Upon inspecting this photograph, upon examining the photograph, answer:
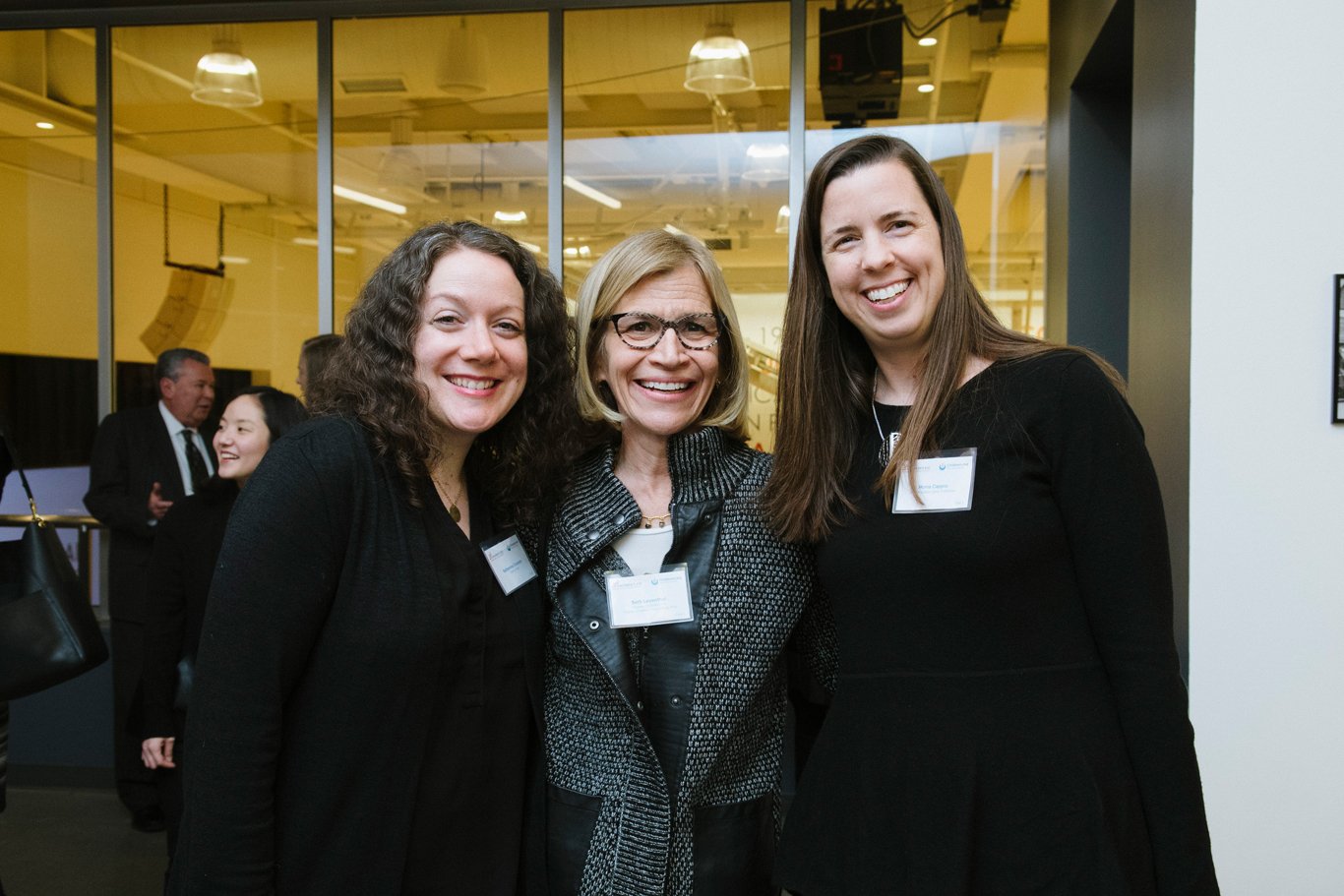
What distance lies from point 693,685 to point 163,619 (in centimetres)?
187

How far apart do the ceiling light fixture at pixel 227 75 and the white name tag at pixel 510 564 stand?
4.80m

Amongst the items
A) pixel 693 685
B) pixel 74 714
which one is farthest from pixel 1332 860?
pixel 74 714

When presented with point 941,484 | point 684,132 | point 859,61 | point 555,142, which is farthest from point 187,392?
point 941,484

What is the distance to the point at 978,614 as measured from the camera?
147 centimetres

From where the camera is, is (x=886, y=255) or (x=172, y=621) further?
(x=172, y=621)

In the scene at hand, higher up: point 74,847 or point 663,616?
point 663,616

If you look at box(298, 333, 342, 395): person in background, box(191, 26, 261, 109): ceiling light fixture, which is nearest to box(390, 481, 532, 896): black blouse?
box(298, 333, 342, 395): person in background

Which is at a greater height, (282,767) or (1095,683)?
(1095,683)

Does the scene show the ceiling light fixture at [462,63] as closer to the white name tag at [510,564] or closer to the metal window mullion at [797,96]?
the metal window mullion at [797,96]

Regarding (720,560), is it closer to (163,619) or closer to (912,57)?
(163,619)

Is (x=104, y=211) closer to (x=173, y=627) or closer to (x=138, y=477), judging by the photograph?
(x=138, y=477)

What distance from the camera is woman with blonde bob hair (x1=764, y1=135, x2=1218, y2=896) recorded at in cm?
140

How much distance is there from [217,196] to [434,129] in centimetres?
124

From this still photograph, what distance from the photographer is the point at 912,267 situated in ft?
5.17
